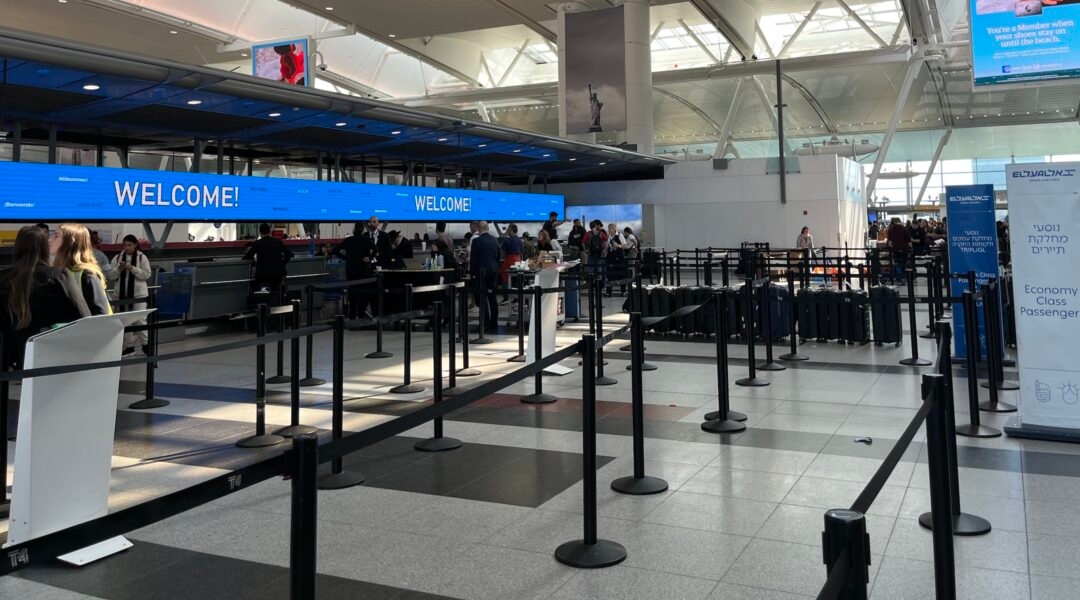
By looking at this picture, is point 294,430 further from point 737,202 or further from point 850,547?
point 737,202

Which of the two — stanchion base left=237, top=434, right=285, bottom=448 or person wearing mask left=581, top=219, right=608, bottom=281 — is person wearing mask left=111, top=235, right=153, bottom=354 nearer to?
stanchion base left=237, top=434, right=285, bottom=448

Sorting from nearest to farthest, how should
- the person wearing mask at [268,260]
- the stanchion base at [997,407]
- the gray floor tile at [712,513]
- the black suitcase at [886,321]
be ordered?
the gray floor tile at [712,513] < the stanchion base at [997,407] < the black suitcase at [886,321] < the person wearing mask at [268,260]

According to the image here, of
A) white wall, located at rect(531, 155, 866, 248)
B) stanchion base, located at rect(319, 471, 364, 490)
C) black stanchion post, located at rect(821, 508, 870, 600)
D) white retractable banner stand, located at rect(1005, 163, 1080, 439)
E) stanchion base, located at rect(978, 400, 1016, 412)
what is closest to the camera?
black stanchion post, located at rect(821, 508, 870, 600)

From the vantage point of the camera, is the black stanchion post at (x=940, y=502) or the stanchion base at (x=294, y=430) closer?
the black stanchion post at (x=940, y=502)

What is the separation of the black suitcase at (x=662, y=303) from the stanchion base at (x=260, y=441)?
7783mm

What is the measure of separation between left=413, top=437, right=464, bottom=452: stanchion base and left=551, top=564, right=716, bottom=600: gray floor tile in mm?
2538

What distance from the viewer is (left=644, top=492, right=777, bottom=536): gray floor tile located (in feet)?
14.6

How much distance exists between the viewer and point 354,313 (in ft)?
50.7

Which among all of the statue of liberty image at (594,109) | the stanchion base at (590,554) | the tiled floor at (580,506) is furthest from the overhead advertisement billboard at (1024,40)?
the stanchion base at (590,554)

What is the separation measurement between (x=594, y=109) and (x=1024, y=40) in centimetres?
1230

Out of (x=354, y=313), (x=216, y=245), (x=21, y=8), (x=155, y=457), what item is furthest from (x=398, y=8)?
(x=155, y=457)

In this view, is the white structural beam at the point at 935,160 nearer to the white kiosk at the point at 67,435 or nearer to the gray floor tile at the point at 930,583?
the gray floor tile at the point at 930,583

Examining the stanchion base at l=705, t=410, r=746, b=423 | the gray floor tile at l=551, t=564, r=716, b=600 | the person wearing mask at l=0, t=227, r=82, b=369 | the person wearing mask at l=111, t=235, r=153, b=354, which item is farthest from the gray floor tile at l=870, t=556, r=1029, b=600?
the person wearing mask at l=111, t=235, r=153, b=354

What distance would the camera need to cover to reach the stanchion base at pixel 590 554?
3.93 m
